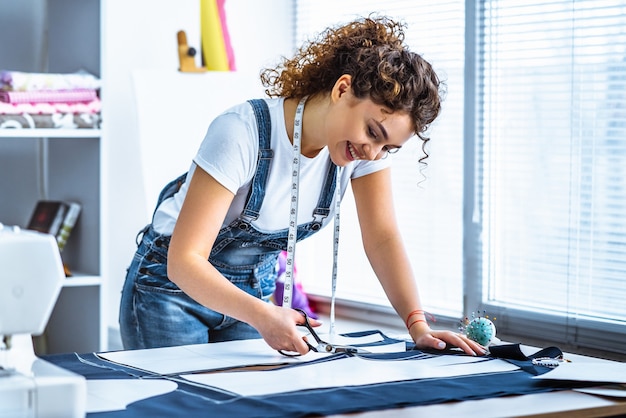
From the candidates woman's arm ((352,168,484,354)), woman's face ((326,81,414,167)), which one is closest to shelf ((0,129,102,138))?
woman's arm ((352,168,484,354))

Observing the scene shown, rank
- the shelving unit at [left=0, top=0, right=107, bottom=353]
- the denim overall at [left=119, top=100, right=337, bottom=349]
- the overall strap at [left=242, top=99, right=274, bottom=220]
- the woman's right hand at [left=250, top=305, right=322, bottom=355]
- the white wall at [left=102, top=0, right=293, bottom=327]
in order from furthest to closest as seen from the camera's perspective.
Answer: the white wall at [left=102, top=0, right=293, bottom=327]
the shelving unit at [left=0, top=0, right=107, bottom=353]
the denim overall at [left=119, top=100, right=337, bottom=349]
the overall strap at [left=242, top=99, right=274, bottom=220]
the woman's right hand at [left=250, top=305, right=322, bottom=355]

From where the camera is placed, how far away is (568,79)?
2.91 meters

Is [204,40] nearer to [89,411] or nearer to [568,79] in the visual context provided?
[568,79]

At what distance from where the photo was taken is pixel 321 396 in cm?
154

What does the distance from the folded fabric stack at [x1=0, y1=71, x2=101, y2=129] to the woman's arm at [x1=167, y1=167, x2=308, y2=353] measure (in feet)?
4.52

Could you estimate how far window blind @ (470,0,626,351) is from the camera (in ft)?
9.16

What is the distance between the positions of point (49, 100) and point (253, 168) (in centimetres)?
137

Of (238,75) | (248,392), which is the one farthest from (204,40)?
(248,392)

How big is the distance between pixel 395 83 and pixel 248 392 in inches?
28.3

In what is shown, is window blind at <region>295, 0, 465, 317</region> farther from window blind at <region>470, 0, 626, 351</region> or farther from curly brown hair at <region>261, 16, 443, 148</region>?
curly brown hair at <region>261, 16, 443, 148</region>

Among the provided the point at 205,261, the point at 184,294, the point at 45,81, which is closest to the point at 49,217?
the point at 45,81

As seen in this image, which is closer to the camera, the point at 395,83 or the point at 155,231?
the point at 395,83

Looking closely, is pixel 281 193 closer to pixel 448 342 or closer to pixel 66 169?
pixel 448 342

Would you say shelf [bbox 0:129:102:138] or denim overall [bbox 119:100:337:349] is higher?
shelf [bbox 0:129:102:138]
